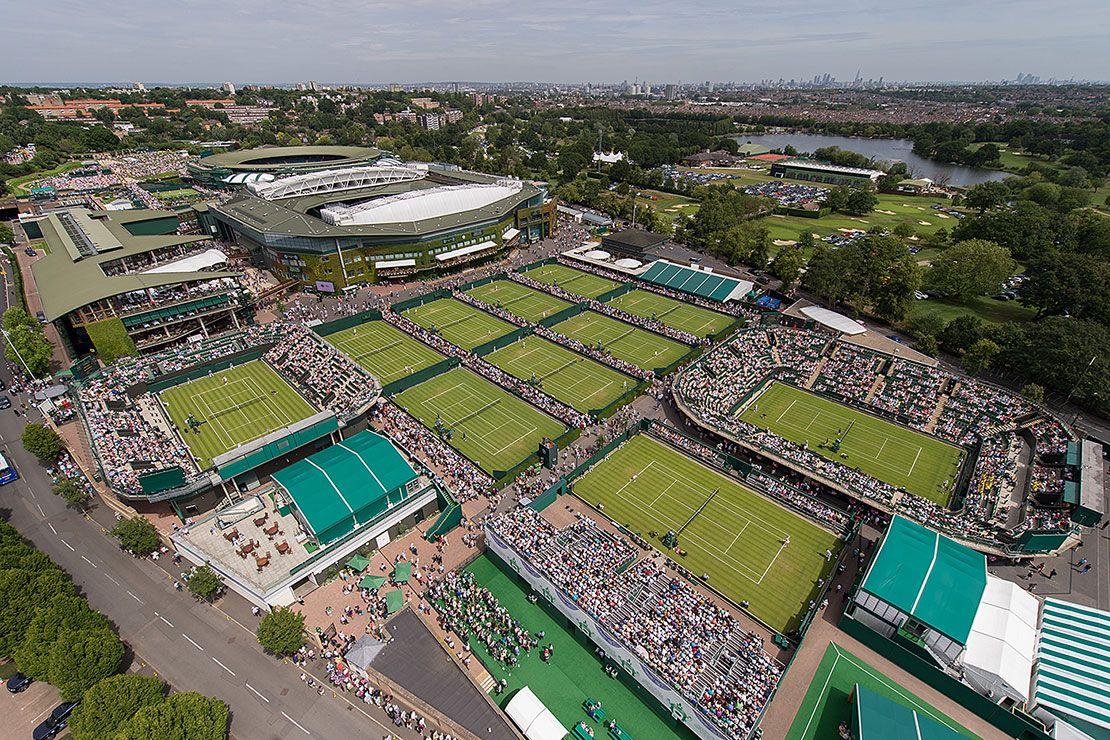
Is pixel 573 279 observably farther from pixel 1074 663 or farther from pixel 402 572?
pixel 1074 663

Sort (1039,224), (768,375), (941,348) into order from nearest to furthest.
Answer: (768,375), (941,348), (1039,224)

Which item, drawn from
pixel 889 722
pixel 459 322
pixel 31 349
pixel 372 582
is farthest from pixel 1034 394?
pixel 31 349

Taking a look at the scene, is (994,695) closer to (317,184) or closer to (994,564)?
(994,564)

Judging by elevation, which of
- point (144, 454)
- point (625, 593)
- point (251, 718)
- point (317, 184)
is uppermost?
point (317, 184)

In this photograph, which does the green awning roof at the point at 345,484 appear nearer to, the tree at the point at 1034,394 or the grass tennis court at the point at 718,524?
the grass tennis court at the point at 718,524

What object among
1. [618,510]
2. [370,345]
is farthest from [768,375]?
[370,345]

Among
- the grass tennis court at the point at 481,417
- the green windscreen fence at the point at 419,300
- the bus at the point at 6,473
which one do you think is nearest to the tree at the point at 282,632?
the grass tennis court at the point at 481,417
